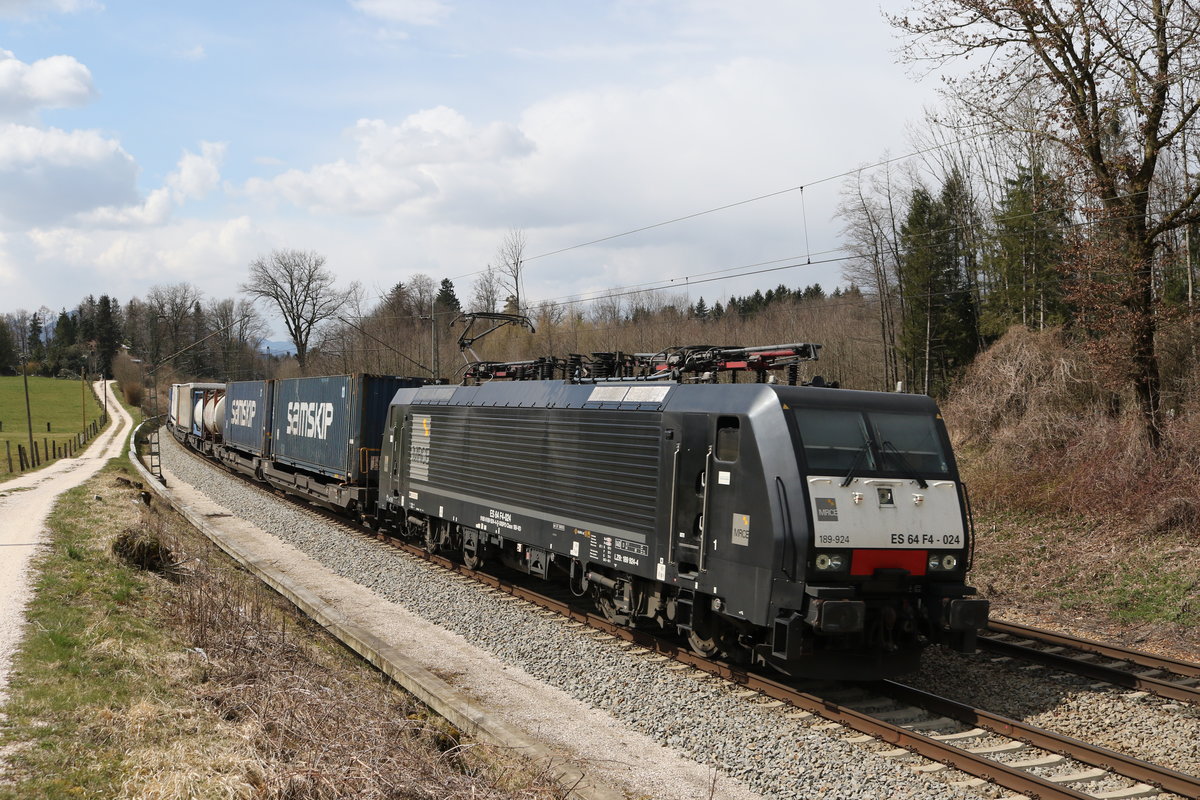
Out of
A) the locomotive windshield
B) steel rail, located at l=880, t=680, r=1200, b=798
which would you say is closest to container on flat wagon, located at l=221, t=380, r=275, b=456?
the locomotive windshield

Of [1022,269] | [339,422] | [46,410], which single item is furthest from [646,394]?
[46,410]

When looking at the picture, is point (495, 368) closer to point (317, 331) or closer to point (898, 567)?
point (898, 567)

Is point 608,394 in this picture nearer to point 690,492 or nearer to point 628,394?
point 628,394

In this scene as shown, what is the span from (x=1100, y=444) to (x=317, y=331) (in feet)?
227

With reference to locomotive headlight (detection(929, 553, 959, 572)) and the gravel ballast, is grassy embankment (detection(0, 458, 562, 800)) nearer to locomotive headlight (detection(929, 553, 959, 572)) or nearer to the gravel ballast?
the gravel ballast

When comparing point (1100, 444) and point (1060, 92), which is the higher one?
point (1060, 92)

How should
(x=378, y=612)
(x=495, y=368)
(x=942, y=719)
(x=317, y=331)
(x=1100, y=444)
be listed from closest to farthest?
(x=942, y=719)
(x=378, y=612)
(x=495, y=368)
(x=1100, y=444)
(x=317, y=331)

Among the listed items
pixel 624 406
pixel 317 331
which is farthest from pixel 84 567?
pixel 317 331

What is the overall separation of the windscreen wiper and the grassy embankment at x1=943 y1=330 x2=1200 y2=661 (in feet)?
15.7

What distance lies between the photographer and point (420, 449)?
16.9 m

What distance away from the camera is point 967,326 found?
111 feet

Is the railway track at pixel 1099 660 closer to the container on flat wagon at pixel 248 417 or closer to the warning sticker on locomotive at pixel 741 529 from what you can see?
the warning sticker on locomotive at pixel 741 529

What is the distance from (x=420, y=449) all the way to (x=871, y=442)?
9956mm

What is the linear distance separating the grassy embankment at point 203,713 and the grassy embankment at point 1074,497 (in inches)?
365
